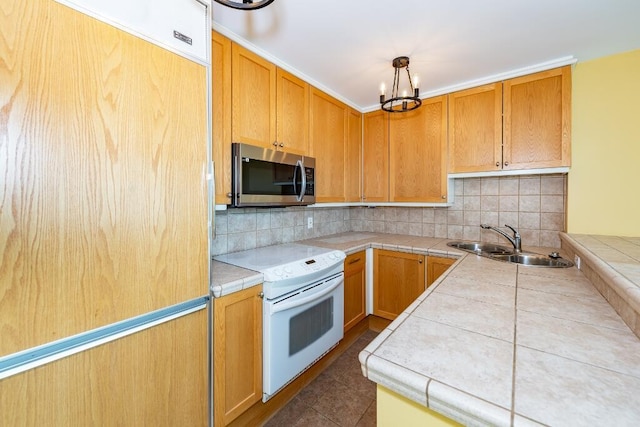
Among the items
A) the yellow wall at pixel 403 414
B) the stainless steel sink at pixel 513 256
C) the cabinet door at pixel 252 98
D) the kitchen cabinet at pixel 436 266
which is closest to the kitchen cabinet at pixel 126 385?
the yellow wall at pixel 403 414

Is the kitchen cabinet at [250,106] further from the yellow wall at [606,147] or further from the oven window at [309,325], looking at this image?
the yellow wall at [606,147]

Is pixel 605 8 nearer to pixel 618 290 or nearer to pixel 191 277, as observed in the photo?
pixel 618 290

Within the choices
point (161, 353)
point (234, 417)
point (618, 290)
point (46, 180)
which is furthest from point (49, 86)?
point (618, 290)

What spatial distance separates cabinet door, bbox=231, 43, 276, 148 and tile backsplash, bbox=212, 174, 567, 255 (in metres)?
0.58

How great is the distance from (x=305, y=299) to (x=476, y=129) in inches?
78.6

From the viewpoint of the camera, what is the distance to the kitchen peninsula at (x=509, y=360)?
522 mm

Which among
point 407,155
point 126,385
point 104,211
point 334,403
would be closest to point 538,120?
point 407,155

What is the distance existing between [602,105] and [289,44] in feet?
7.17

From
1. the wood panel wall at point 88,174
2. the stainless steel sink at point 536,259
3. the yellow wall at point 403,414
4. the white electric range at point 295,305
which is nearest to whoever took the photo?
the yellow wall at point 403,414

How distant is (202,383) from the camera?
122 centimetres

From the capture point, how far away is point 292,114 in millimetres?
2074

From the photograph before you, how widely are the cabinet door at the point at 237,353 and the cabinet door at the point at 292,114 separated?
3.69 ft

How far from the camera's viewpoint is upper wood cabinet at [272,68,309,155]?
197cm

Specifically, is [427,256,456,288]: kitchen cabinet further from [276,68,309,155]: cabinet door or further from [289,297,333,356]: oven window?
[276,68,309,155]: cabinet door
